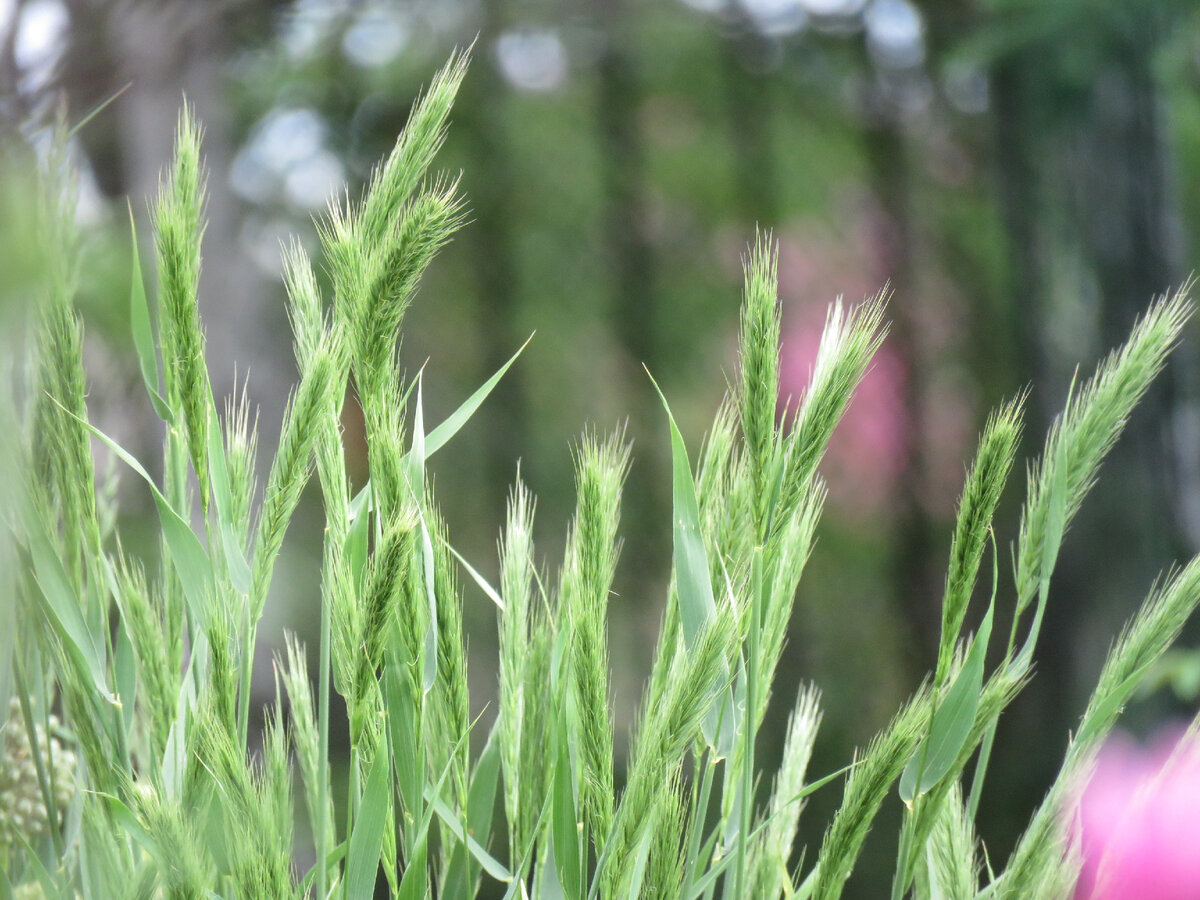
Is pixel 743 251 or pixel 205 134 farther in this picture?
pixel 743 251

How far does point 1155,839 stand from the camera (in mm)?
316

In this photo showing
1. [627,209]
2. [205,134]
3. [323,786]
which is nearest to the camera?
[323,786]

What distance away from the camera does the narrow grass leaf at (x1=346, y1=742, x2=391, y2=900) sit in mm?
236

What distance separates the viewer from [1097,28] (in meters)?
1.00

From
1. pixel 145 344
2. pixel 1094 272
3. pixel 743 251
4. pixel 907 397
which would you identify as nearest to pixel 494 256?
pixel 743 251

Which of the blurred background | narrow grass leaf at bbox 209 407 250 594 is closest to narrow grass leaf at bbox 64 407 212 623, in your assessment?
narrow grass leaf at bbox 209 407 250 594

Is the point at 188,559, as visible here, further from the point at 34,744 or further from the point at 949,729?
the point at 949,729

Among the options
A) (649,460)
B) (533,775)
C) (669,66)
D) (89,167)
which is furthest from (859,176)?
(533,775)

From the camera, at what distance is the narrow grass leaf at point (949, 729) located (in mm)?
249

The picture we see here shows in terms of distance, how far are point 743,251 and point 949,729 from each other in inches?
43.6

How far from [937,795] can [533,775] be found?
0.39 ft

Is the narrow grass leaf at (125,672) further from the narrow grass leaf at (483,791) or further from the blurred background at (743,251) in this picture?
the blurred background at (743,251)

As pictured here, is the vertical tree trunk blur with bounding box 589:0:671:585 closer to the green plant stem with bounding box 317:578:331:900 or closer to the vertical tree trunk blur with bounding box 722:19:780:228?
the vertical tree trunk blur with bounding box 722:19:780:228

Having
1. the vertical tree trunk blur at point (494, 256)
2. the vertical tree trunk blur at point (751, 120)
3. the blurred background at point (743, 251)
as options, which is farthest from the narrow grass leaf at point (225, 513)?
the vertical tree trunk blur at point (751, 120)
